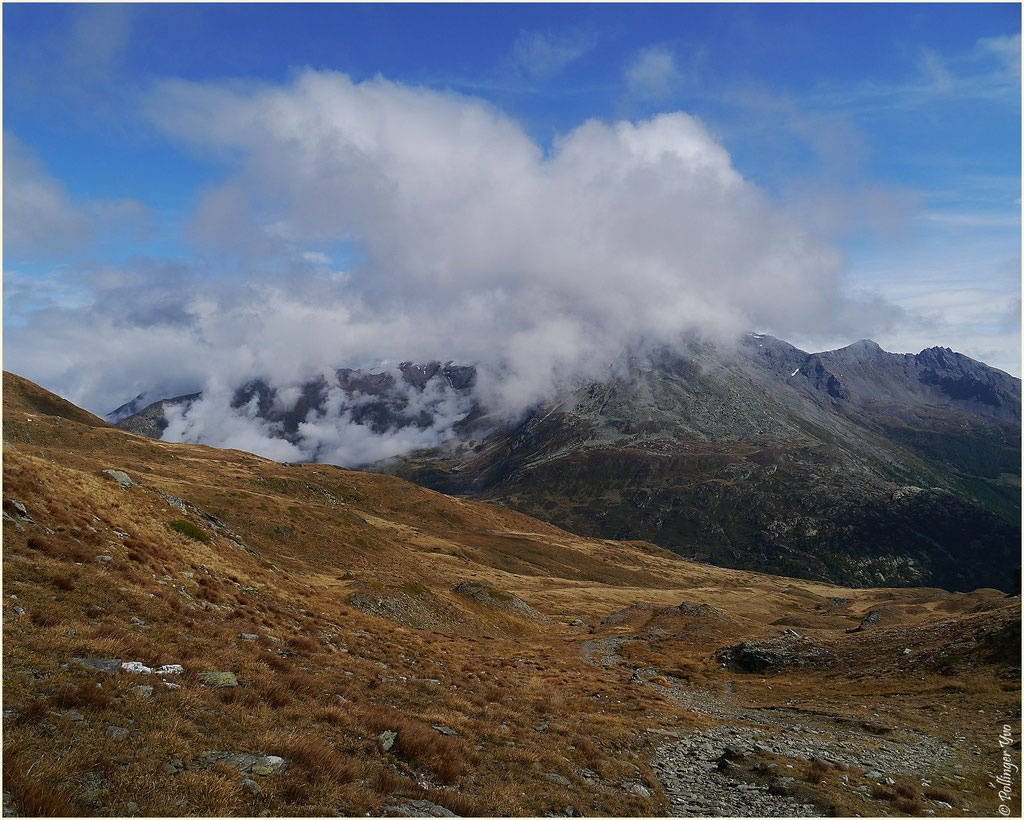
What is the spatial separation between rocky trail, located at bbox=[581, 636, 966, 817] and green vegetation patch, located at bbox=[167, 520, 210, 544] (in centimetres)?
3489

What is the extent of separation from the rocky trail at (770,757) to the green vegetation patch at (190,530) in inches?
1374

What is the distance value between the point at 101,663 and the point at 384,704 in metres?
8.92

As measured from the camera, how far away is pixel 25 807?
24.9 ft

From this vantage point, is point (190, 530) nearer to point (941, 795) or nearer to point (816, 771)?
point (816, 771)

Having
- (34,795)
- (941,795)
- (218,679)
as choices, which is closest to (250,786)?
(34,795)

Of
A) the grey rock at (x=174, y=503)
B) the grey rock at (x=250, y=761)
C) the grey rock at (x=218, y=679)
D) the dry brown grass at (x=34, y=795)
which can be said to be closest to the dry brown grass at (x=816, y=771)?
the grey rock at (x=250, y=761)

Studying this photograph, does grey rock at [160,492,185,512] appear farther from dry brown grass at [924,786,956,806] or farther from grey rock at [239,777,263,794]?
dry brown grass at [924,786,956,806]

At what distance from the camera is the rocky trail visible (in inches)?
604

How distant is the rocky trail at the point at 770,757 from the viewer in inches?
604

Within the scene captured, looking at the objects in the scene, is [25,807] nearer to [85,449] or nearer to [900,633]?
[900,633]

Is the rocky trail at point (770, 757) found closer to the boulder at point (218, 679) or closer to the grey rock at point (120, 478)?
the boulder at point (218, 679)

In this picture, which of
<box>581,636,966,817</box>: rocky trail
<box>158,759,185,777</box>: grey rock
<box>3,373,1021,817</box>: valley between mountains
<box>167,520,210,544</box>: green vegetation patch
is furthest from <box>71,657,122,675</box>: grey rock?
<box>167,520,210,544</box>: green vegetation patch

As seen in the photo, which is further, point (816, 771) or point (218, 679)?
point (816, 771)

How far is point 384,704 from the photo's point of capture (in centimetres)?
1839
